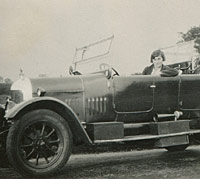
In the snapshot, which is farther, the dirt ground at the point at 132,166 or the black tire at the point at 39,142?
the dirt ground at the point at 132,166

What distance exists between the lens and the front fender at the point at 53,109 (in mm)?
3527

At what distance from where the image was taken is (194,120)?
16.1 ft

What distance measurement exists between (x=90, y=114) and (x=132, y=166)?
888 millimetres

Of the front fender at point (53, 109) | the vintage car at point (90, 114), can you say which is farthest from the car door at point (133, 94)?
the front fender at point (53, 109)

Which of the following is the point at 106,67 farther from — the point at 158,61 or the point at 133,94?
the point at 158,61

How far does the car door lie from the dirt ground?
2.50 ft

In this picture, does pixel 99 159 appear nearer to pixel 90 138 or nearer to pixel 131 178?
pixel 90 138

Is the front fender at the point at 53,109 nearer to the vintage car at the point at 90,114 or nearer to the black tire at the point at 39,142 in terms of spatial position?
the vintage car at the point at 90,114

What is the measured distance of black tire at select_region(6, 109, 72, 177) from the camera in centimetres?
342

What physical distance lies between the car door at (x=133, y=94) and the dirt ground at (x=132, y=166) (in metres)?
0.76

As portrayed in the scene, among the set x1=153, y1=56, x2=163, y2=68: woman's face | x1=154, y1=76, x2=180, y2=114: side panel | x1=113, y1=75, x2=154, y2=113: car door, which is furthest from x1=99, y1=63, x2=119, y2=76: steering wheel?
x1=153, y1=56, x2=163, y2=68: woman's face

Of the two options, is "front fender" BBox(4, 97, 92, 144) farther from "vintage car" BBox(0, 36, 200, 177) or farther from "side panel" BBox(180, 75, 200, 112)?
"side panel" BBox(180, 75, 200, 112)

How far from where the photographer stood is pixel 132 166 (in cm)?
426

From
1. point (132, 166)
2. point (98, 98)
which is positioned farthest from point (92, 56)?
point (132, 166)
